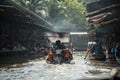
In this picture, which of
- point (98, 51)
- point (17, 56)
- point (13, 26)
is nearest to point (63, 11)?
point (13, 26)

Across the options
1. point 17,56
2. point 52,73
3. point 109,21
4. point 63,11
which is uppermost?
point 63,11

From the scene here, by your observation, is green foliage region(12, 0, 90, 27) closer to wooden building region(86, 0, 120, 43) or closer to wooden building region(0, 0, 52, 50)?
wooden building region(0, 0, 52, 50)

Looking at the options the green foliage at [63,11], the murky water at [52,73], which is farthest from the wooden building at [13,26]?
the green foliage at [63,11]

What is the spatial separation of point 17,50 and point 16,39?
367 centimetres

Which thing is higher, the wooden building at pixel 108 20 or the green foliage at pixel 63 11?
the green foliage at pixel 63 11

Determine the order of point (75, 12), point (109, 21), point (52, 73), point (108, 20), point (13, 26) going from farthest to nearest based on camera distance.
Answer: point (75, 12) → point (13, 26) → point (108, 20) → point (109, 21) → point (52, 73)

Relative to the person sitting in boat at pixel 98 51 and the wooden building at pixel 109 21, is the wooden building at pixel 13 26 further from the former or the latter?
the person sitting in boat at pixel 98 51

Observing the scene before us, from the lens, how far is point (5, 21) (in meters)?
26.3

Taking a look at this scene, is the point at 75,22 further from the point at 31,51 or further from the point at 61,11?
the point at 31,51

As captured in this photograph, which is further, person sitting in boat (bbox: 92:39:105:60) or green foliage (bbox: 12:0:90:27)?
green foliage (bbox: 12:0:90:27)

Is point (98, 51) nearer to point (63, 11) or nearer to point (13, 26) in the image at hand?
point (13, 26)

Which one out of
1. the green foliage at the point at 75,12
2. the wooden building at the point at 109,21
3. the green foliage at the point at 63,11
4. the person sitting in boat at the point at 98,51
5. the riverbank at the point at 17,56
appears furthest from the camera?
the green foliage at the point at 75,12

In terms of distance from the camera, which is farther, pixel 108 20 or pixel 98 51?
pixel 98 51

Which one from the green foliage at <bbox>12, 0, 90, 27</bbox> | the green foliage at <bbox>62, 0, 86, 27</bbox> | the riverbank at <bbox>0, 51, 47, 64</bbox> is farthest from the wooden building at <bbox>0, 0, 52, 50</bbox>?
the green foliage at <bbox>62, 0, 86, 27</bbox>
